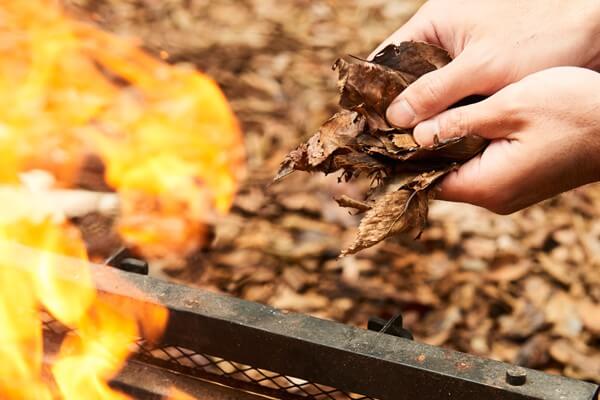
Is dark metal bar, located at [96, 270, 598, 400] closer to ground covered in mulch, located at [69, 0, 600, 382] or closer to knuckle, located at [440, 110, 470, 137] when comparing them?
knuckle, located at [440, 110, 470, 137]

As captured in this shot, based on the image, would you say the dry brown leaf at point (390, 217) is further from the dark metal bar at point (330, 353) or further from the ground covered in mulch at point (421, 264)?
the ground covered in mulch at point (421, 264)

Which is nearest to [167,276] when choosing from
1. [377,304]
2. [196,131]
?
[377,304]

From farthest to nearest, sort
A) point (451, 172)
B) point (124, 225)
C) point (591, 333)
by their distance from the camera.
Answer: point (124, 225) → point (591, 333) → point (451, 172)

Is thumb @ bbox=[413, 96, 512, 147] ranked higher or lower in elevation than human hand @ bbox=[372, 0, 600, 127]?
lower

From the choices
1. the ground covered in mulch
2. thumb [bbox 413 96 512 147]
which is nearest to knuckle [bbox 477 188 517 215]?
thumb [bbox 413 96 512 147]

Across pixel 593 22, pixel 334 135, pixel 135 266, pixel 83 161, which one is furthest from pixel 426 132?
pixel 83 161

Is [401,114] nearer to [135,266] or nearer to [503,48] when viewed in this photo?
[503,48]

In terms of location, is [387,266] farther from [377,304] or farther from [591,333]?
[591,333]
